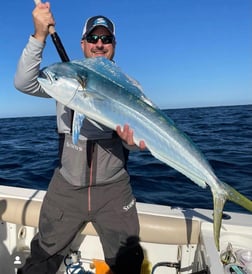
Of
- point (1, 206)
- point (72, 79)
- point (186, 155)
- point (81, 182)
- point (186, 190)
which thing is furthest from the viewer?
point (186, 190)

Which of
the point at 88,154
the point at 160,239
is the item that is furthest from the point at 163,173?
the point at 88,154

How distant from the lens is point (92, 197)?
3016 millimetres

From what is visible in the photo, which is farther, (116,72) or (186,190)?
(186,190)

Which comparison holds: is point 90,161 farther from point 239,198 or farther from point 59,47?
point 239,198

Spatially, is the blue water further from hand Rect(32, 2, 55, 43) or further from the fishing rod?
hand Rect(32, 2, 55, 43)

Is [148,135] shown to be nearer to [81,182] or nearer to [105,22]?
[81,182]

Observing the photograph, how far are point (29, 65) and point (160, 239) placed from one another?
7.21ft

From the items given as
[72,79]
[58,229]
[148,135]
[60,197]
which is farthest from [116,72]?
[58,229]

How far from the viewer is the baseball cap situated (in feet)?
10.0

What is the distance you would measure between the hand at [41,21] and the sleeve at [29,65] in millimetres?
52

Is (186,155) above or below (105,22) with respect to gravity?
below

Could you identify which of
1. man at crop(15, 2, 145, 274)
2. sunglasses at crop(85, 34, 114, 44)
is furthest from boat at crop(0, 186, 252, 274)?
sunglasses at crop(85, 34, 114, 44)

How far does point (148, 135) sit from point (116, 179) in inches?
33.7

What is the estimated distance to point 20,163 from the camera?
11.3 meters
